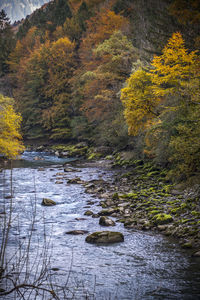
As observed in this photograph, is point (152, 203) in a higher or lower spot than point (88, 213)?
lower

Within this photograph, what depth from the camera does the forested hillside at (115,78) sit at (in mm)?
15102

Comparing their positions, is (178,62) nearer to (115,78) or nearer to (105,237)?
(105,237)

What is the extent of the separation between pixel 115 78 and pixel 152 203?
22854 millimetres

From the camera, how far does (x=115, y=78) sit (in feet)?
110

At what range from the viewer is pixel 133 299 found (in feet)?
21.2

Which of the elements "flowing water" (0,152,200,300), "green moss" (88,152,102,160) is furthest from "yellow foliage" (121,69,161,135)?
"green moss" (88,152,102,160)

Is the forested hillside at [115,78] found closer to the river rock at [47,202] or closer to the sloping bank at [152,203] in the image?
the sloping bank at [152,203]

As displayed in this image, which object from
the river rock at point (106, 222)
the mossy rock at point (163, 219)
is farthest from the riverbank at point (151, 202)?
the river rock at point (106, 222)

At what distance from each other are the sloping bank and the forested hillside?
1304 millimetres

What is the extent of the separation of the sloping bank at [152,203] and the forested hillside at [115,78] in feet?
4.28

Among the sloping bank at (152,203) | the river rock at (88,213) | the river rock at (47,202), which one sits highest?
the river rock at (47,202)

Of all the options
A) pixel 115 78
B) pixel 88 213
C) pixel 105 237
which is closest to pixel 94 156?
pixel 115 78

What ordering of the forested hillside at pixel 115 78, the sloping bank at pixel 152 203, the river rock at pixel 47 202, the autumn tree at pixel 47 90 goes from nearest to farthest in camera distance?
1. the sloping bank at pixel 152 203
2. the river rock at pixel 47 202
3. the forested hillside at pixel 115 78
4. the autumn tree at pixel 47 90

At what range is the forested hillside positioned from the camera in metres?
15.1
